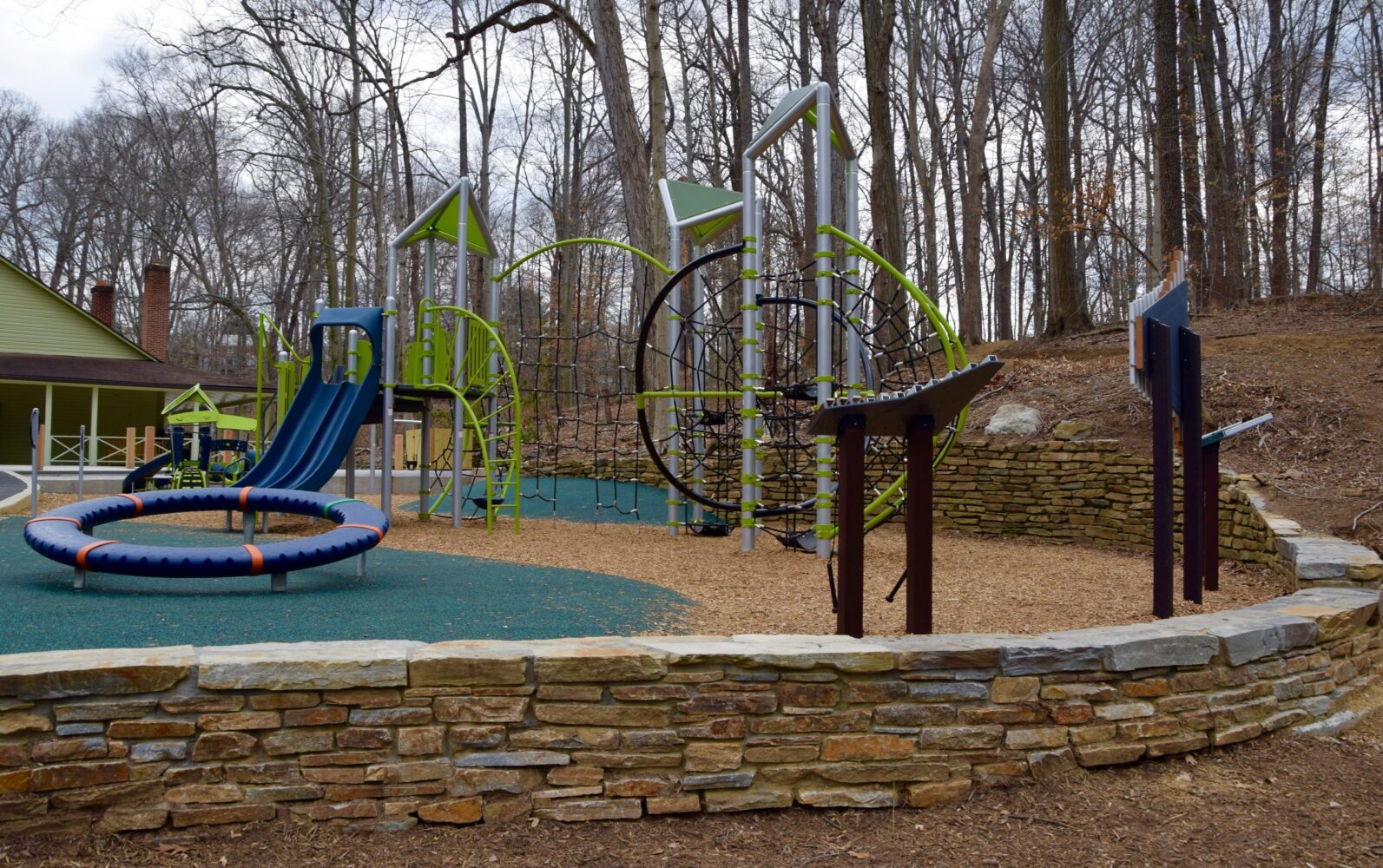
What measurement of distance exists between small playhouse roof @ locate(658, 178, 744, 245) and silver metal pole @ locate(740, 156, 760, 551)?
1.50 metres

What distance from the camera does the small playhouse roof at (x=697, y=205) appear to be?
9898 mm

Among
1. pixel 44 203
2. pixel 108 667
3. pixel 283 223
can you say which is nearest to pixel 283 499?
pixel 108 667

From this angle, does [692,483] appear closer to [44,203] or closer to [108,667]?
[108,667]

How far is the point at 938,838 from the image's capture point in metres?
3.29

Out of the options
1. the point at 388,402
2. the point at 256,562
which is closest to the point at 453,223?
the point at 388,402

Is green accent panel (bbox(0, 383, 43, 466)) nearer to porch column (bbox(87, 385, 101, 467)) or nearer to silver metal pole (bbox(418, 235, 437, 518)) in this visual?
porch column (bbox(87, 385, 101, 467))

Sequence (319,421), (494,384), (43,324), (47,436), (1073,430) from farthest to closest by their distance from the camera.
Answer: (43,324) → (47,436) → (1073,430) → (494,384) → (319,421)

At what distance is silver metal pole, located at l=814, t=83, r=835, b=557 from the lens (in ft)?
24.1

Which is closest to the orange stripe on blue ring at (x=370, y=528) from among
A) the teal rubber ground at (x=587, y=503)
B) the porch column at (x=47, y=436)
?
the teal rubber ground at (x=587, y=503)

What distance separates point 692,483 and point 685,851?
672 cm

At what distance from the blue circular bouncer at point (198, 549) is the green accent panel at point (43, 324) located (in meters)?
19.7

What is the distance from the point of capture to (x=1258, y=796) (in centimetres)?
364

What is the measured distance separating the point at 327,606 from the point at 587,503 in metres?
8.57

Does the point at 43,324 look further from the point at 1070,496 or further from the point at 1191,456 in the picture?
the point at 1191,456
